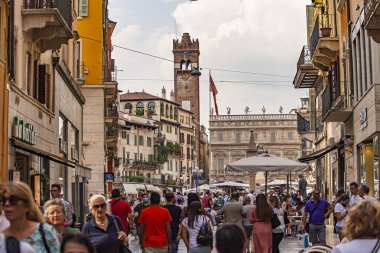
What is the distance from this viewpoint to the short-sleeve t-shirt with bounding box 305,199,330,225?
20391 millimetres

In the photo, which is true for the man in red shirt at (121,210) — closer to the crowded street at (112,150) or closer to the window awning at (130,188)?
the crowded street at (112,150)

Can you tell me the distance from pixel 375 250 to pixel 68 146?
98.3 feet

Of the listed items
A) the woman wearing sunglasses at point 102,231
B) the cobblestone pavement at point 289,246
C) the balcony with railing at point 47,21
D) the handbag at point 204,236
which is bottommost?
the cobblestone pavement at point 289,246

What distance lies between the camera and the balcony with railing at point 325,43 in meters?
35.8

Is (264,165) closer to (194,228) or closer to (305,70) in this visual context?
(194,228)

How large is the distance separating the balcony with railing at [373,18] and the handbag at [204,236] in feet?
25.2

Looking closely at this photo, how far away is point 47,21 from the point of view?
24.9m

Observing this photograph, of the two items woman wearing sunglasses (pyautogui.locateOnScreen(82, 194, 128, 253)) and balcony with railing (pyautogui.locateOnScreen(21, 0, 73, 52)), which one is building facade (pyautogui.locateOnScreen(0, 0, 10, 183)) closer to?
balcony with railing (pyautogui.locateOnScreen(21, 0, 73, 52))

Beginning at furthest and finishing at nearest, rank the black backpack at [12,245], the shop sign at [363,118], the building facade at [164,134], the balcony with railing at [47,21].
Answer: the building facade at [164,134], the shop sign at [363,118], the balcony with railing at [47,21], the black backpack at [12,245]

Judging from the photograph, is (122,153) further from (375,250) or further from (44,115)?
(375,250)

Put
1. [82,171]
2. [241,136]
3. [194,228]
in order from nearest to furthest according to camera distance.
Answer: [194,228] < [82,171] < [241,136]

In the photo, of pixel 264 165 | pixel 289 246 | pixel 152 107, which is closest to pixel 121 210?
pixel 264 165

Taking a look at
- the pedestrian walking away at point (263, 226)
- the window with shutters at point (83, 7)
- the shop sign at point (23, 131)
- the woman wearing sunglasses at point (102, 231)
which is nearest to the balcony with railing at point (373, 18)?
the pedestrian walking away at point (263, 226)

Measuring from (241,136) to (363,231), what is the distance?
14868 cm
